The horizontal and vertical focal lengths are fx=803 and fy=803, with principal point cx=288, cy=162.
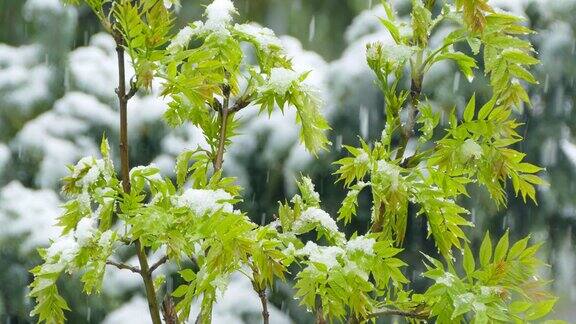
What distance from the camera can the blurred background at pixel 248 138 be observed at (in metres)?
2.33

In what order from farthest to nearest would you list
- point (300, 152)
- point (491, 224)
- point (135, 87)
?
point (491, 224) < point (300, 152) < point (135, 87)

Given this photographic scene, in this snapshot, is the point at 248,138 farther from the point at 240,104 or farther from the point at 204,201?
the point at 204,201

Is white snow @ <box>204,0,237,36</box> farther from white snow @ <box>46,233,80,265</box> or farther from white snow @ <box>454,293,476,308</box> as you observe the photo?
white snow @ <box>454,293,476,308</box>

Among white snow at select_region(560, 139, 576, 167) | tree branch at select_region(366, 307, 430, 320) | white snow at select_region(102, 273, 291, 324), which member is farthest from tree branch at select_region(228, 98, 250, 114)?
white snow at select_region(560, 139, 576, 167)

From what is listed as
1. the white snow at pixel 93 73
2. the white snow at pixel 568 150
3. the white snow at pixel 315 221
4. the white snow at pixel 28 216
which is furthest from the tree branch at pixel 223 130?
the white snow at pixel 568 150

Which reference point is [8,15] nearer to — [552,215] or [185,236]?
[552,215]

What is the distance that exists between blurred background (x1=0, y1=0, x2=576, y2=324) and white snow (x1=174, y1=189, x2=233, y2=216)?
1234 millimetres

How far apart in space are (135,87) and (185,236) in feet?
0.60

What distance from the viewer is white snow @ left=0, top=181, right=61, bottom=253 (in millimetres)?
2324

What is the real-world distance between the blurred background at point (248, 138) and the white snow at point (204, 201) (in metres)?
1.23

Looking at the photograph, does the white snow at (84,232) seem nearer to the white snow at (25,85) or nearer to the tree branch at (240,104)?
the tree branch at (240,104)

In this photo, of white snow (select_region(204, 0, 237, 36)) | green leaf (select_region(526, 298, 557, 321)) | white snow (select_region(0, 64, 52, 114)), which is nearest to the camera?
green leaf (select_region(526, 298, 557, 321))

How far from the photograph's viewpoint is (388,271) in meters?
1.01

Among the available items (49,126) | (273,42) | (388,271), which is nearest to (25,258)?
(49,126)
